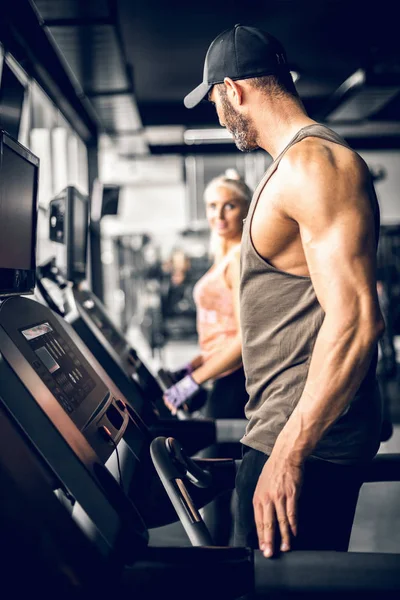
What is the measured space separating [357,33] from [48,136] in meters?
3.08

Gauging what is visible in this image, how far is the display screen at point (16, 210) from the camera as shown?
118 centimetres

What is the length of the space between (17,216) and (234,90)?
55 cm

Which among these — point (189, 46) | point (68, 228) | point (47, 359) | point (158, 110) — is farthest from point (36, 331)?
point (158, 110)

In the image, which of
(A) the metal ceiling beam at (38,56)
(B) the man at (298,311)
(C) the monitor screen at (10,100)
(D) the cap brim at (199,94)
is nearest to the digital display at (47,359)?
(B) the man at (298,311)

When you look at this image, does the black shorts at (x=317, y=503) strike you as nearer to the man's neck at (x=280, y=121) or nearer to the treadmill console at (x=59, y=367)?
the treadmill console at (x=59, y=367)

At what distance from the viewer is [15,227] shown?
129cm

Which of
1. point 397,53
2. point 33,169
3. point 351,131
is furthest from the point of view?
point 351,131

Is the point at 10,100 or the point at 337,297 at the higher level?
the point at 10,100

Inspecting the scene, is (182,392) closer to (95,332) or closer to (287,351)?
(95,332)

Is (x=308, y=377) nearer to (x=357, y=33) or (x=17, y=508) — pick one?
(x=17, y=508)

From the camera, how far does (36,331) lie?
1.24 metres

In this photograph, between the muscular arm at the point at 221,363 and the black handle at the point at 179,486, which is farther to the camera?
the muscular arm at the point at 221,363

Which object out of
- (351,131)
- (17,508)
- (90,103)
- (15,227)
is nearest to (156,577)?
(17,508)

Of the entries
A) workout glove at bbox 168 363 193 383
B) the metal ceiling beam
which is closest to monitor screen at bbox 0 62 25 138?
the metal ceiling beam
